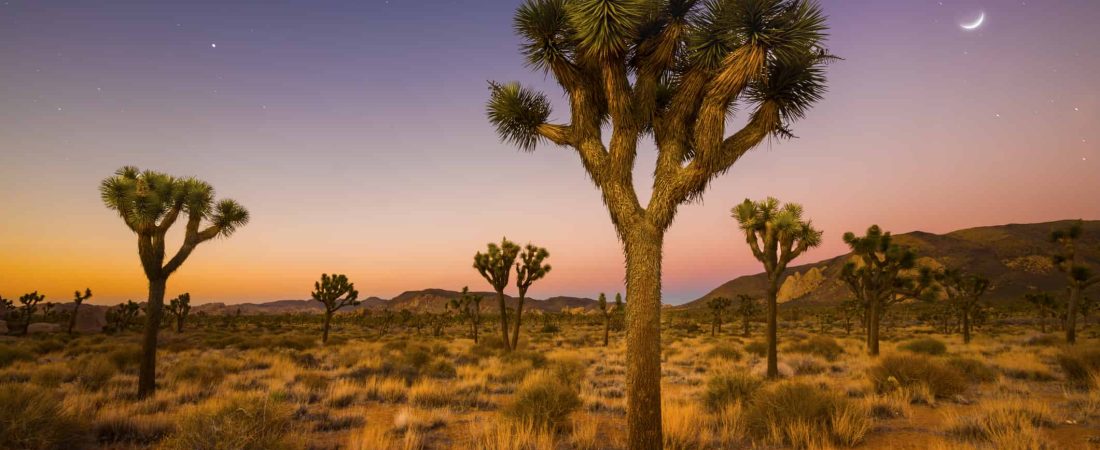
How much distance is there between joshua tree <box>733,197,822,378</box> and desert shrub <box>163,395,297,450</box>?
13.7 metres

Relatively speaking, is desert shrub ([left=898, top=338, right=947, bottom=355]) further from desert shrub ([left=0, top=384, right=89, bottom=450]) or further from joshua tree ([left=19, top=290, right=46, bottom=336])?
joshua tree ([left=19, top=290, right=46, bottom=336])

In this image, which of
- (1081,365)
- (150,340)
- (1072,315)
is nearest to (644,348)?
(150,340)

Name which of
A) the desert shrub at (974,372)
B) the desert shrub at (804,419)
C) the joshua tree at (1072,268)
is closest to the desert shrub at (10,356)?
the desert shrub at (804,419)

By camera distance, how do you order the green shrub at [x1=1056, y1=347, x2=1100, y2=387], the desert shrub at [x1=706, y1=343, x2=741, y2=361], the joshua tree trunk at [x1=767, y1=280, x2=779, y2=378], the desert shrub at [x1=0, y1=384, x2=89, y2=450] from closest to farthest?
the desert shrub at [x1=0, y1=384, x2=89, y2=450] < the green shrub at [x1=1056, y1=347, x2=1100, y2=387] < the joshua tree trunk at [x1=767, y1=280, x2=779, y2=378] < the desert shrub at [x1=706, y1=343, x2=741, y2=361]

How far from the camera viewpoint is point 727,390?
10.3m

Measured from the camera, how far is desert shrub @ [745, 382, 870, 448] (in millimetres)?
7332

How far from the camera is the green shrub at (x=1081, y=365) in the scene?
1233 centimetres

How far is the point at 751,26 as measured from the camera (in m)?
6.55

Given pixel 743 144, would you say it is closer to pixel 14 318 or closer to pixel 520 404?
pixel 520 404

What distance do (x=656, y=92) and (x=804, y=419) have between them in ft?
19.7

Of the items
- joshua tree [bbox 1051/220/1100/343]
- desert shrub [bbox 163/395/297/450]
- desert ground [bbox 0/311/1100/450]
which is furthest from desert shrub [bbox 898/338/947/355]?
desert shrub [bbox 163/395/297/450]

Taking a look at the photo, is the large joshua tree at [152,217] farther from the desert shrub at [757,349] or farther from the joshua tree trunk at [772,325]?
the desert shrub at [757,349]

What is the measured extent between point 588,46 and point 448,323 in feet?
238

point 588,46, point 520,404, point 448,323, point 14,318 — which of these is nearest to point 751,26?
point 588,46
